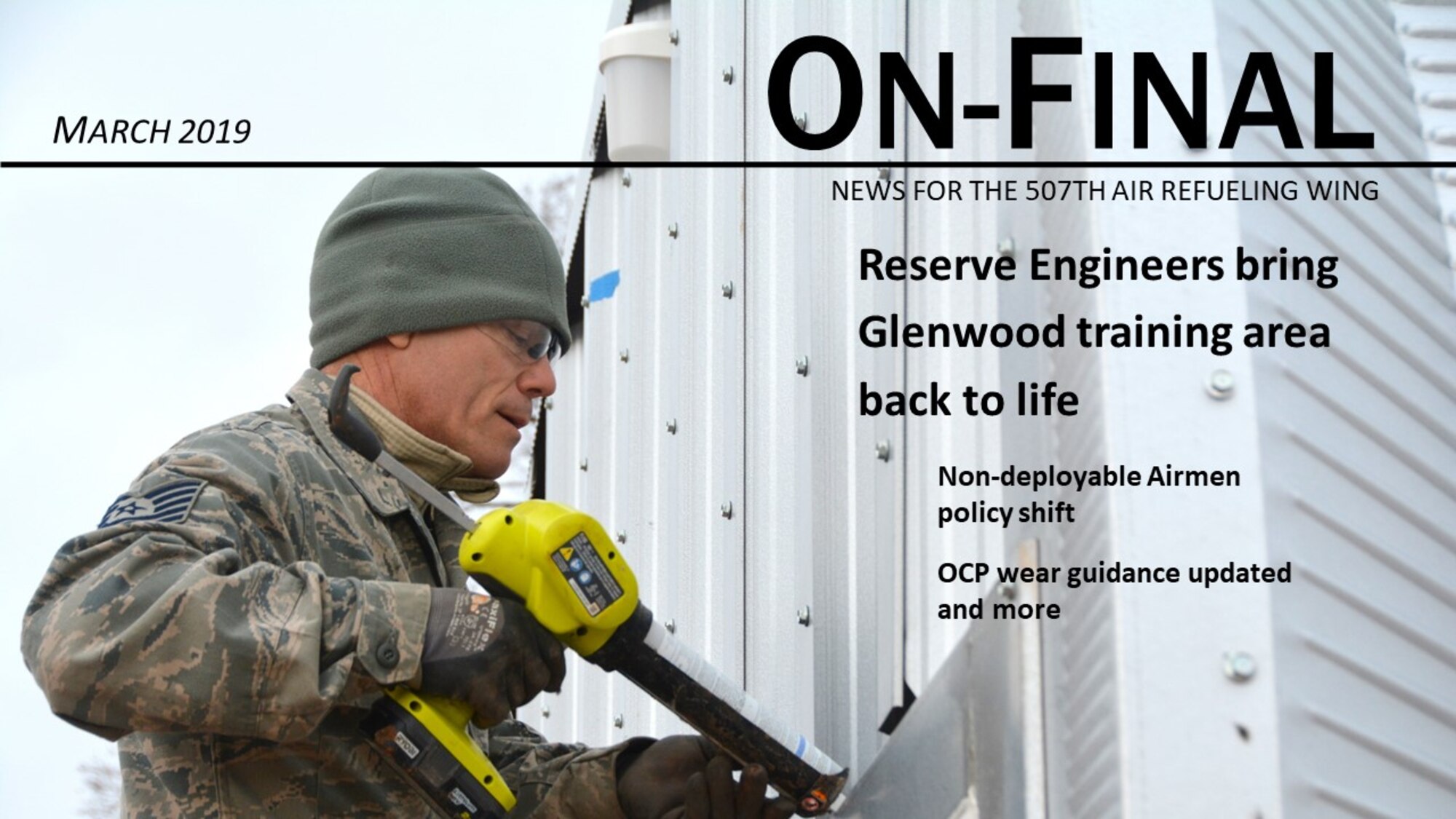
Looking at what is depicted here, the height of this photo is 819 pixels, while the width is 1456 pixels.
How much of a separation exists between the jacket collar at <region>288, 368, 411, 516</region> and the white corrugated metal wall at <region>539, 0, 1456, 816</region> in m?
0.69

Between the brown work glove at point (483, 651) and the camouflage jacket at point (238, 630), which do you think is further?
the brown work glove at point (483, 651)

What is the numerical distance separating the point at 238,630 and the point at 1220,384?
1290 millimetres

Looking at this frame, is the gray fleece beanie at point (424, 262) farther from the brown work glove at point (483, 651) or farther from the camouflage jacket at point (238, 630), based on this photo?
the brown work glove at point (483, 651)

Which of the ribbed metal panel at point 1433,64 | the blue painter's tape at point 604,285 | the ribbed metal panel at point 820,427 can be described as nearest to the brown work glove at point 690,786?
the ribbed metal panel at point 820,427

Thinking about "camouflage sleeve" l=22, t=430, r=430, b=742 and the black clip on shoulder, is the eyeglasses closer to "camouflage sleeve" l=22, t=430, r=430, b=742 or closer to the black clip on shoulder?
the black clip on shoulder

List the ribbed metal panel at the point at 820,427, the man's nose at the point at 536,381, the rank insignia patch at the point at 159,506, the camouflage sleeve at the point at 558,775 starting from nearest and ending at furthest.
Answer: the rank insignia patch at the point at 159,506, the ribbed metal panel at the point at 820,427, the camouflage sleeve at the point at 558,775, the man's nose at the point at 536,381

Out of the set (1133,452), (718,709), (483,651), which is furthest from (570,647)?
(1133,452)

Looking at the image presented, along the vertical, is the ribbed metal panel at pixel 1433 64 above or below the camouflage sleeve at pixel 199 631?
above

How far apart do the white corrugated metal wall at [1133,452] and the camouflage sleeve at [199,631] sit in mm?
733

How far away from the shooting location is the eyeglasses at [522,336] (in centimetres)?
333

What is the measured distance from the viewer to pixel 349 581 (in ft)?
7.96

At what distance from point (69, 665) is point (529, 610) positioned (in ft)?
2.04

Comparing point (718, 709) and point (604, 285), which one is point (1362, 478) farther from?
point (604, 285)

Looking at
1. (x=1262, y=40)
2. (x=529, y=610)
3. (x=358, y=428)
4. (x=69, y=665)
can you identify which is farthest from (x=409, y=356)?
A: (x=1262, y=40)
